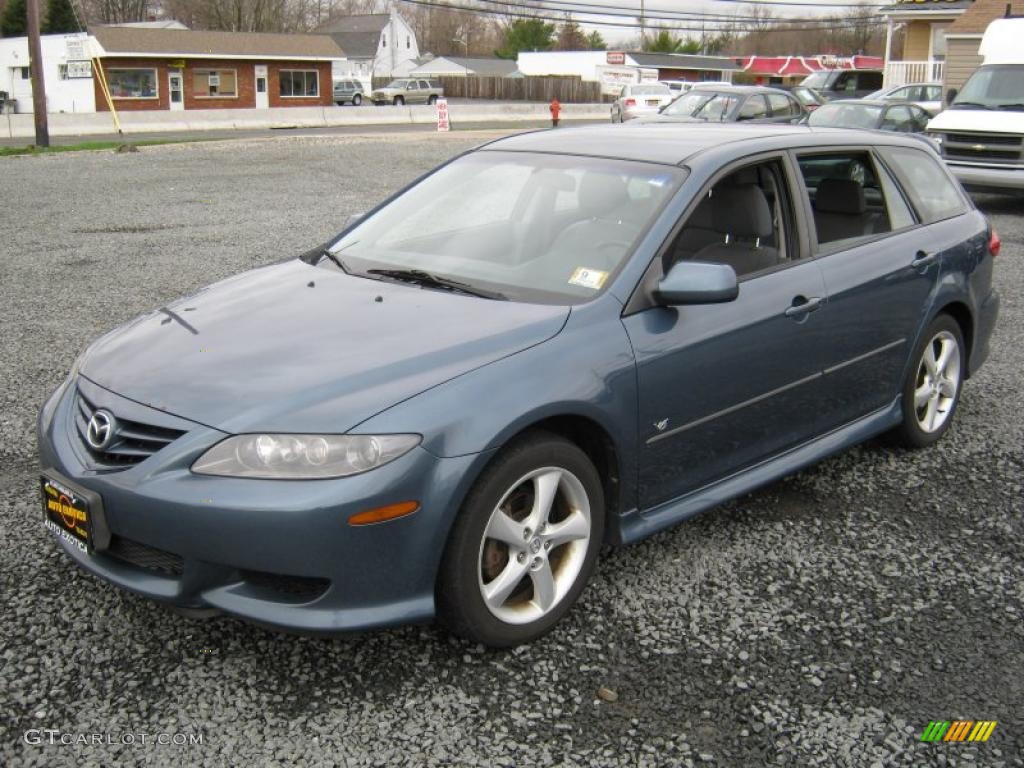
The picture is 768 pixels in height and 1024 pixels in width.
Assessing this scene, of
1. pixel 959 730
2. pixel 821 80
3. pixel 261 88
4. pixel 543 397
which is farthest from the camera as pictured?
pixel 261 88

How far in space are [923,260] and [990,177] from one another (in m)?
11.3

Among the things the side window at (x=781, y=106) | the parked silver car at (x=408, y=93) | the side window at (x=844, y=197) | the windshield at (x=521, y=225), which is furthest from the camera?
the parked silver car at (x=408, y=93)

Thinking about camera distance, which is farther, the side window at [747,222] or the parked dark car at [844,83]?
the parked dark car at [844,83]

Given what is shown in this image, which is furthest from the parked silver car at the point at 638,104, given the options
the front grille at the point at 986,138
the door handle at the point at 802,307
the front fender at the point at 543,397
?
the front fender at the point at 543,397

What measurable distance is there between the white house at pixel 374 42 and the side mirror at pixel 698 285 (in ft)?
302

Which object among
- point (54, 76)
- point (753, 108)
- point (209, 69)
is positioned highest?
point (209, 69)

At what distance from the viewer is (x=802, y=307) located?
4.20 meters

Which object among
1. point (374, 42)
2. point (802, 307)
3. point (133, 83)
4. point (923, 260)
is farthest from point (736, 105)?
point (374, 42)

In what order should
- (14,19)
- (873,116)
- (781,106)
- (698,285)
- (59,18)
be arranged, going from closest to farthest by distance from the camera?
1. (698,285)
2. (873,116)
3. (781,106)
4. (59,18)
5. (14,19)

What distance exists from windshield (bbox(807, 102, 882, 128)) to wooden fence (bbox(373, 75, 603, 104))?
47.0m

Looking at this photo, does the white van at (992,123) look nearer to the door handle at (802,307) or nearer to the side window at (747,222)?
the side window at (747,222)

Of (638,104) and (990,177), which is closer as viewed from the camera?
(990,177)

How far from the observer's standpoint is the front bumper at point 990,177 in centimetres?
1465

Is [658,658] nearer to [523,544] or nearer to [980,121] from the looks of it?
[523,544]
